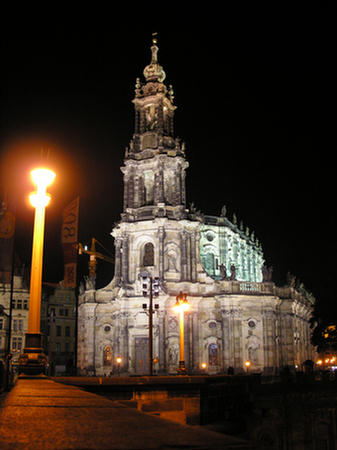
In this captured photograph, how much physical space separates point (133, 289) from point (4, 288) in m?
17.2

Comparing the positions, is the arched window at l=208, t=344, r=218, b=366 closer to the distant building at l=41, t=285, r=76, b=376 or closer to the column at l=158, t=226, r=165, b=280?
the column at l=158, t=226, r=165, b=280

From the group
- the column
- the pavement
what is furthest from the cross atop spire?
the pavement

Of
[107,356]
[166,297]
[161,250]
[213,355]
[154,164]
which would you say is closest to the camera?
[166,297]

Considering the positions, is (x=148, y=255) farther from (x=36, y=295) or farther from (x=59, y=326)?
(x=36, y=295)

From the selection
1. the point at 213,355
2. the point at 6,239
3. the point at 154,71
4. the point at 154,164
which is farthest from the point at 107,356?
the point at 154,71

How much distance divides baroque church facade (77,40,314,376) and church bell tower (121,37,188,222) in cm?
12

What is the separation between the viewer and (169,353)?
53.2 m

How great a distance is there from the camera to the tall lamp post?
44.8ft

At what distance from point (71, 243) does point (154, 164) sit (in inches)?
675

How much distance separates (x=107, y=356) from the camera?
5734cm

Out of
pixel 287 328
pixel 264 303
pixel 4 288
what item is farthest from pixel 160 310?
pixel 4 288

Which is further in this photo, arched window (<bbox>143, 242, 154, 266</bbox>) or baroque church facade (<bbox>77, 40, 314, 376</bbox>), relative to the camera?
arched window (<bbox>143, 242, 154, 266</bbox>)

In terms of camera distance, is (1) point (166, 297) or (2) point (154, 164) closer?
(1) point (166, 297)

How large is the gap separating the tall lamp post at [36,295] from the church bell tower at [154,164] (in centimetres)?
4246
